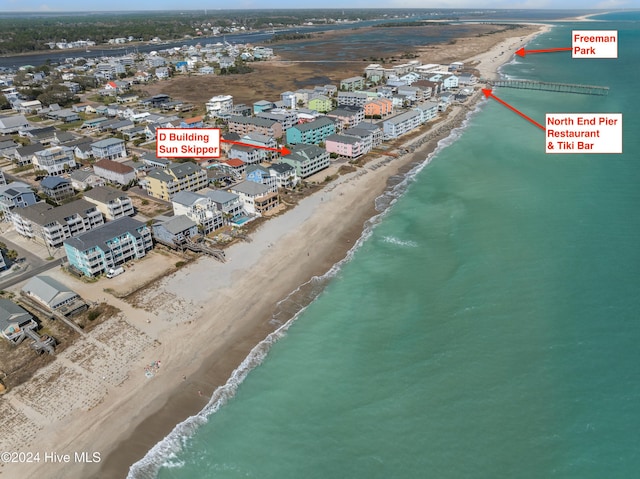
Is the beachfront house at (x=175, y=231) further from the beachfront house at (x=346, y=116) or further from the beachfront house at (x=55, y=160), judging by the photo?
the beachfront house at (x=346, y=116)

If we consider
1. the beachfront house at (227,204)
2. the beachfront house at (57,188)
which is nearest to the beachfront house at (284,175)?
the beachfront house at (227,204)

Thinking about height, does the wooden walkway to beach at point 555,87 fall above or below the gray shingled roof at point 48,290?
above

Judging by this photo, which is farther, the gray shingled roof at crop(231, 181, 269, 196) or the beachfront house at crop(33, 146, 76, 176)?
the beachfront house at crop(33, 146, 76, 176)

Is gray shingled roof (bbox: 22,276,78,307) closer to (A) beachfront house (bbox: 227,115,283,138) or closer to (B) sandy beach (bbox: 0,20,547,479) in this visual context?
(B) sandy beach (bbox: 0,20,547,479)

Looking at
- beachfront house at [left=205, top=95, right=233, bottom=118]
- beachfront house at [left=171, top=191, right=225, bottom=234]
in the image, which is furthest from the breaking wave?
beachfront house at [left=205, top=95, right=233, bottom=118]

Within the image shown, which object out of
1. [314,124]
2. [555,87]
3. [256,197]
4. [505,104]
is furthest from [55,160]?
[555,87]

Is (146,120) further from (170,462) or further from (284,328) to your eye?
(170,462)

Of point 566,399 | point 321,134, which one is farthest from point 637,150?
point 566,399

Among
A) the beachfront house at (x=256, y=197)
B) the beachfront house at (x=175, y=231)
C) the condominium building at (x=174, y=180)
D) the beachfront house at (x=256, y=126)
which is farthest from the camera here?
the beachfront house at (x=256, y=126)
